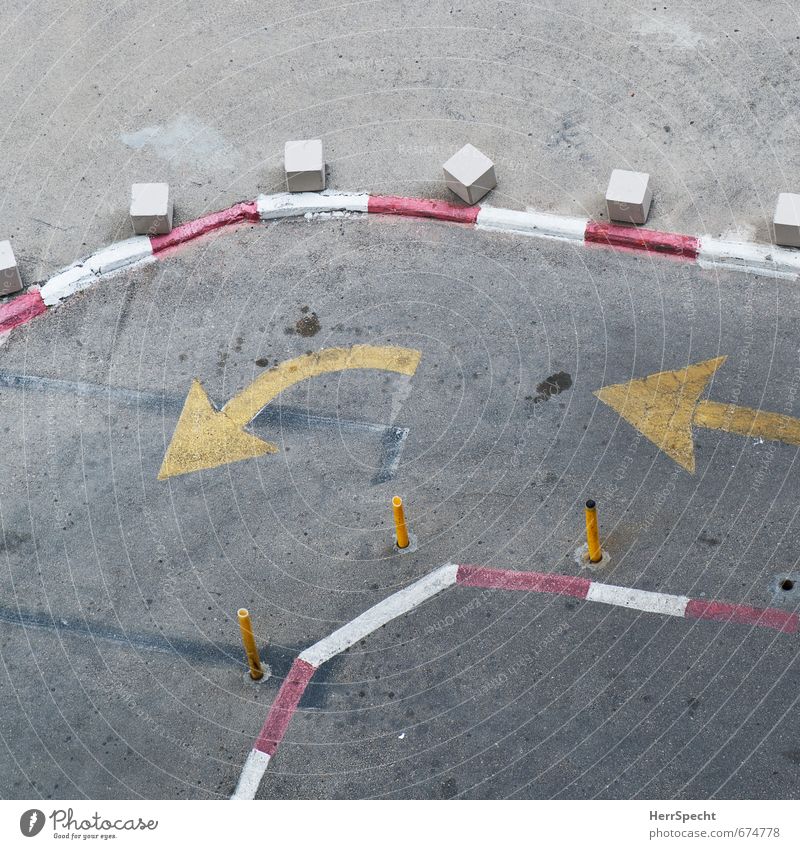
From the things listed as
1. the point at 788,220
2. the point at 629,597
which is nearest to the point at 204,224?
the point at 788,220

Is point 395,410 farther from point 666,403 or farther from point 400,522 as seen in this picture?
point 666,403

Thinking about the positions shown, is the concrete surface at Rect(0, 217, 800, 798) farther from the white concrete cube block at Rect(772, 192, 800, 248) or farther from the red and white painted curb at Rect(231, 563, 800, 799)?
the white concrete cube block at Rect(772, 192, 800, 248)

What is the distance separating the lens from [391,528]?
12633 millimetres

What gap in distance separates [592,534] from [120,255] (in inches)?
221

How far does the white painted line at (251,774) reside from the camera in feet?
36.8

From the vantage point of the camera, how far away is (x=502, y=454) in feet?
42.6

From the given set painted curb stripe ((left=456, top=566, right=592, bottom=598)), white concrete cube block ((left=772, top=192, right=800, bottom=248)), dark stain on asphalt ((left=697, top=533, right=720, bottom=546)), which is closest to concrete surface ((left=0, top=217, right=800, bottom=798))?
dark stain on asphalt ((left=697, top=533, right=720, bottom=546))

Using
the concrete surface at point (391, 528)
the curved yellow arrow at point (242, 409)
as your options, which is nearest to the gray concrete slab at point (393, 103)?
the concrete surface at point (391, 528)

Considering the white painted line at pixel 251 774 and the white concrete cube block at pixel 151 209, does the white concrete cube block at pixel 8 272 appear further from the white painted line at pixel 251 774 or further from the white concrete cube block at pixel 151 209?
the white painted line at pixel 251 774

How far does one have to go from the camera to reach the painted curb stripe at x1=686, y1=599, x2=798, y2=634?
1167 centimetres

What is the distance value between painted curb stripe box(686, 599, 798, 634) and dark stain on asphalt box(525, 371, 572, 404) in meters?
2.34

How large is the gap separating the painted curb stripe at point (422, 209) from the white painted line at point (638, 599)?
14.1 ft

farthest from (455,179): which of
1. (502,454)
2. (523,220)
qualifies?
(502,454)

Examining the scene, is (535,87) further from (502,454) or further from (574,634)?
(574,634)
